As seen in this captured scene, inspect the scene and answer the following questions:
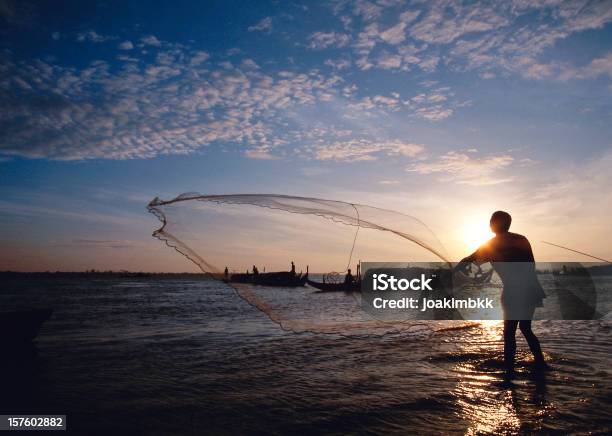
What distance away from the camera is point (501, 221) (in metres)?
6.78

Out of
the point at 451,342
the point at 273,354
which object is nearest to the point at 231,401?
the point at 273,354

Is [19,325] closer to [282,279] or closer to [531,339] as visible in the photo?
[531,339]

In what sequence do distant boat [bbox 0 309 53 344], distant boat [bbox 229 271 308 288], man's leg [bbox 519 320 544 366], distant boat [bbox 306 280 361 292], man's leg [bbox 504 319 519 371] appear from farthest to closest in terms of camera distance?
1. distant boat [bbox 229 271 308 288]
2. distant boat [bbox 306 280 361 292]
3. distant boat [bbox 0 309 53 344]
4. man's leg [bbox 504 319 519 371]
5. man's leg [bbox 519 320 544 366]

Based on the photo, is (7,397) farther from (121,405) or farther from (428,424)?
(428,424)

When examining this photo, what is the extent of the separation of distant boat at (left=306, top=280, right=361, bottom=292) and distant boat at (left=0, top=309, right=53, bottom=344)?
4157cm

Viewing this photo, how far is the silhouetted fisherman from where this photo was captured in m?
6.61

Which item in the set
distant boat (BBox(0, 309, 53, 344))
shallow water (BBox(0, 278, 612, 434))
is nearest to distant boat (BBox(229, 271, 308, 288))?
distant boat (BBox(0, 309, 53, 344))

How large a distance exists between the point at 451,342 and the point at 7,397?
1116cm

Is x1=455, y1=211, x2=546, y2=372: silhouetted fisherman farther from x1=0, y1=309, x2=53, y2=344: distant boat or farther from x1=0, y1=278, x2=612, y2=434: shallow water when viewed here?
x1=0, y1=309, x2=53, y2=344: distant boat

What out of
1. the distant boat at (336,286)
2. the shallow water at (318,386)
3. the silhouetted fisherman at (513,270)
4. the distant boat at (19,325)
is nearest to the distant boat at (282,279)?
the distant boat at (336,286)

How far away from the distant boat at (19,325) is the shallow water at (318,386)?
0.60m

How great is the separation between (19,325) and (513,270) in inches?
572

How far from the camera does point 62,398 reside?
22.9 feet

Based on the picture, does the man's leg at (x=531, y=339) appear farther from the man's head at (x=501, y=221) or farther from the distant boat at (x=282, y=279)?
the distant boat at (x=282, y=279)
